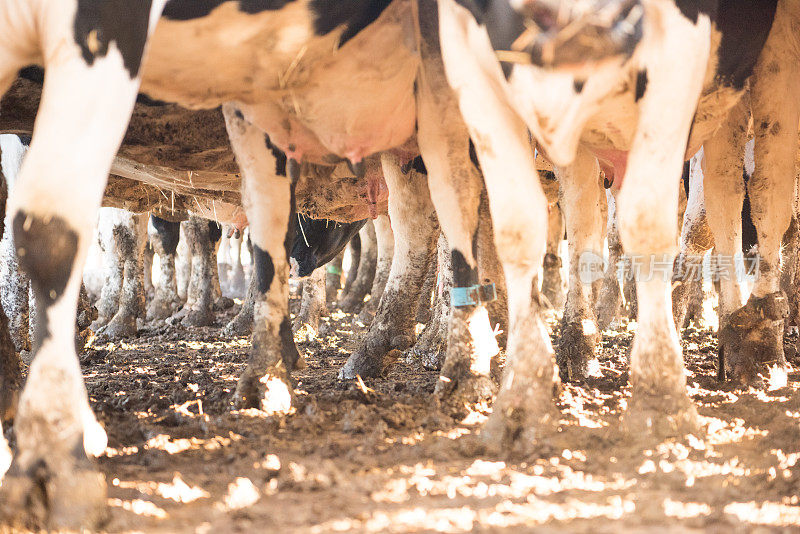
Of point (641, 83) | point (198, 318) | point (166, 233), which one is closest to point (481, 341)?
point (641, 83)

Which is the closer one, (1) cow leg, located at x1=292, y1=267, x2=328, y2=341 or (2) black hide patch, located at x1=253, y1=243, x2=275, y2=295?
(2) black hide patch, located at x1=253, y1=243, x2=275, y2=295

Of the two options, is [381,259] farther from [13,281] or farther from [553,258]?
[13,281]

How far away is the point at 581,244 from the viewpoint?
511 centimetres

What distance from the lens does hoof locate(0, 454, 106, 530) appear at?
194 centimetres

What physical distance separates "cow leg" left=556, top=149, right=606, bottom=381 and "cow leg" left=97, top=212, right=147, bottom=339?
4.67m

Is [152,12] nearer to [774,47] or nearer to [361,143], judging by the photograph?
[361,143]

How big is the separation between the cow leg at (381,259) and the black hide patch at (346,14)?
556 centimetres

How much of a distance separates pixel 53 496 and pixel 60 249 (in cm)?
65

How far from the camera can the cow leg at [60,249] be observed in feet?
6.57

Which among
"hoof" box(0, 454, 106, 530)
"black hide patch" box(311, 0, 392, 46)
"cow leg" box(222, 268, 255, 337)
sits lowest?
"hoof" box(0, 454, 106, 530)

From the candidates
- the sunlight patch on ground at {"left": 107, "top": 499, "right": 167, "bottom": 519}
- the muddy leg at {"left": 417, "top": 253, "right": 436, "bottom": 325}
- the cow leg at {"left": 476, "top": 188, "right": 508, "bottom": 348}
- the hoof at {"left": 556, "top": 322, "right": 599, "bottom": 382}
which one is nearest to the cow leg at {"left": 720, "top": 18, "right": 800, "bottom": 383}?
the hoof at {"left": 556, "top": 322, "right": 599, "bottom": 382}

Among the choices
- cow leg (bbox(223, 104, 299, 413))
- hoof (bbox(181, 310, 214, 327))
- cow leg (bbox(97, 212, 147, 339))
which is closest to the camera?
cow leg (bbox(223, 104, 299, 413))

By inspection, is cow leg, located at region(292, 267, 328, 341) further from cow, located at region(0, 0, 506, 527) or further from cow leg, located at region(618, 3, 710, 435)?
cow leg, located at region(618, 3, 710, 435)

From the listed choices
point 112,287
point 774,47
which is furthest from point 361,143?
point 112,287
